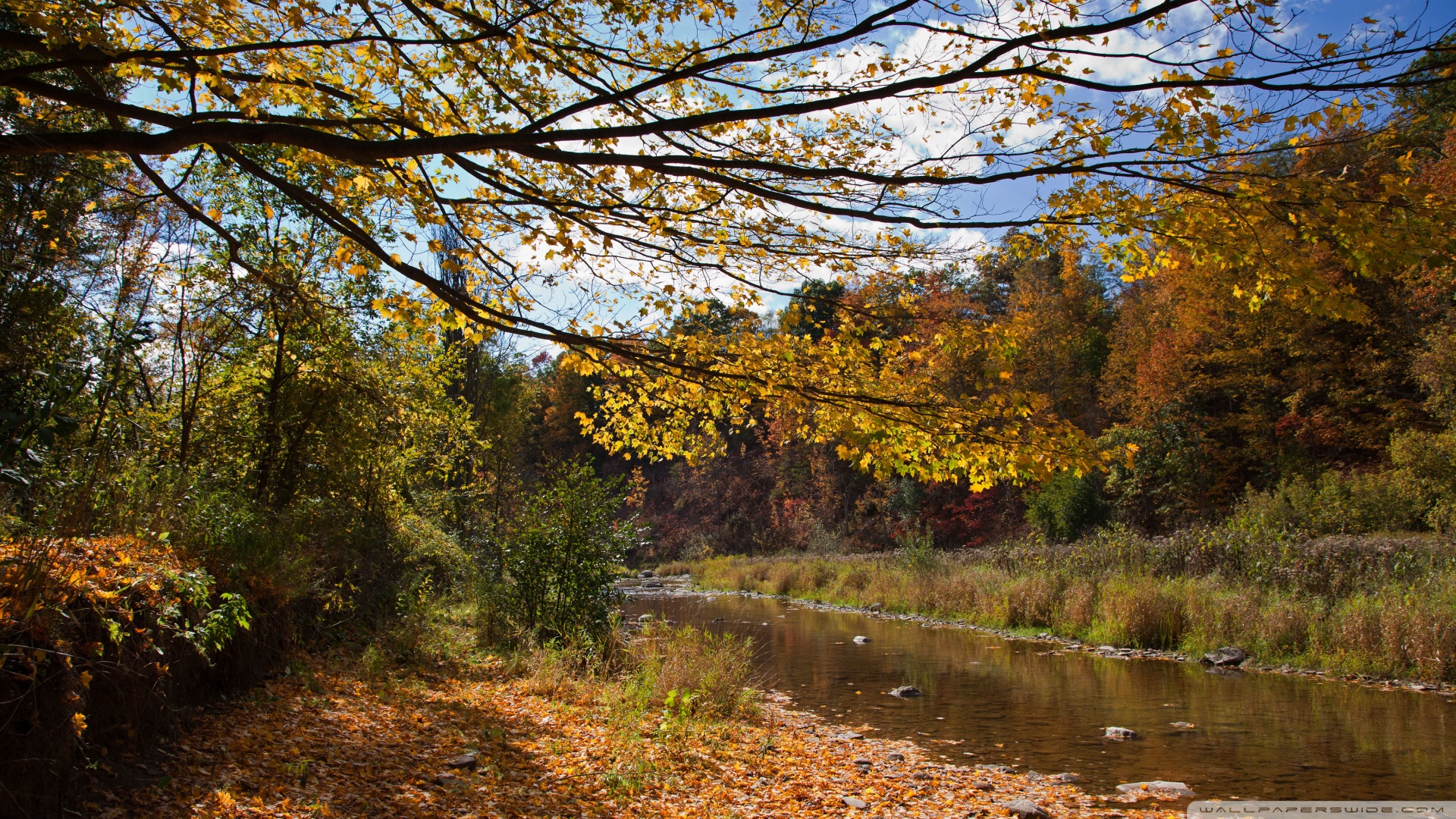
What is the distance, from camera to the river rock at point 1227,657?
35.6 ft

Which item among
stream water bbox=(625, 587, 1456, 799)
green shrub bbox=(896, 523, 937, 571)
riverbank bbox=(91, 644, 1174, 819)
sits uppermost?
green shrub bbox=(896, 523, 937, 571)

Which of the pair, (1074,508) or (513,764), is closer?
(513,764)

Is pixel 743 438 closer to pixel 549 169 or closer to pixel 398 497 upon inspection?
pixel 398 497

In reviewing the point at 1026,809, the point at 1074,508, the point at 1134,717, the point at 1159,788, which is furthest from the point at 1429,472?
the point at 1026,809

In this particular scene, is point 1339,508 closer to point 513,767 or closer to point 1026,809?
point 1026,809

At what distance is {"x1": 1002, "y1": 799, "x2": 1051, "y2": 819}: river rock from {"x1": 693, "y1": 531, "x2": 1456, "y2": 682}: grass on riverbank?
738 centimetres

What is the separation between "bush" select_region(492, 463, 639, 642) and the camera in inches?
382

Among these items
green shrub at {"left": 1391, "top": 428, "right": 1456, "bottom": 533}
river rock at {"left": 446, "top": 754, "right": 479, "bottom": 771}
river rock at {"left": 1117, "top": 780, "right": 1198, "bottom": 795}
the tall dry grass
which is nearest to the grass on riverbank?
green shrub at {"left": 1391, "top": 428, "right": 1456, "bottom": 533}

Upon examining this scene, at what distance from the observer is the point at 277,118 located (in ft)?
13.6

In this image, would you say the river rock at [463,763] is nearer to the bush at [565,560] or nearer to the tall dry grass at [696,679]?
the tall dry grass at [696,679]

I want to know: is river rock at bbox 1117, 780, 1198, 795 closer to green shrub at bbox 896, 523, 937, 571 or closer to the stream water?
the stream water

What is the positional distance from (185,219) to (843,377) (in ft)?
24.0

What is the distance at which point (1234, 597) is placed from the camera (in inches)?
472

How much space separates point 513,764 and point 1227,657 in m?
10.4
